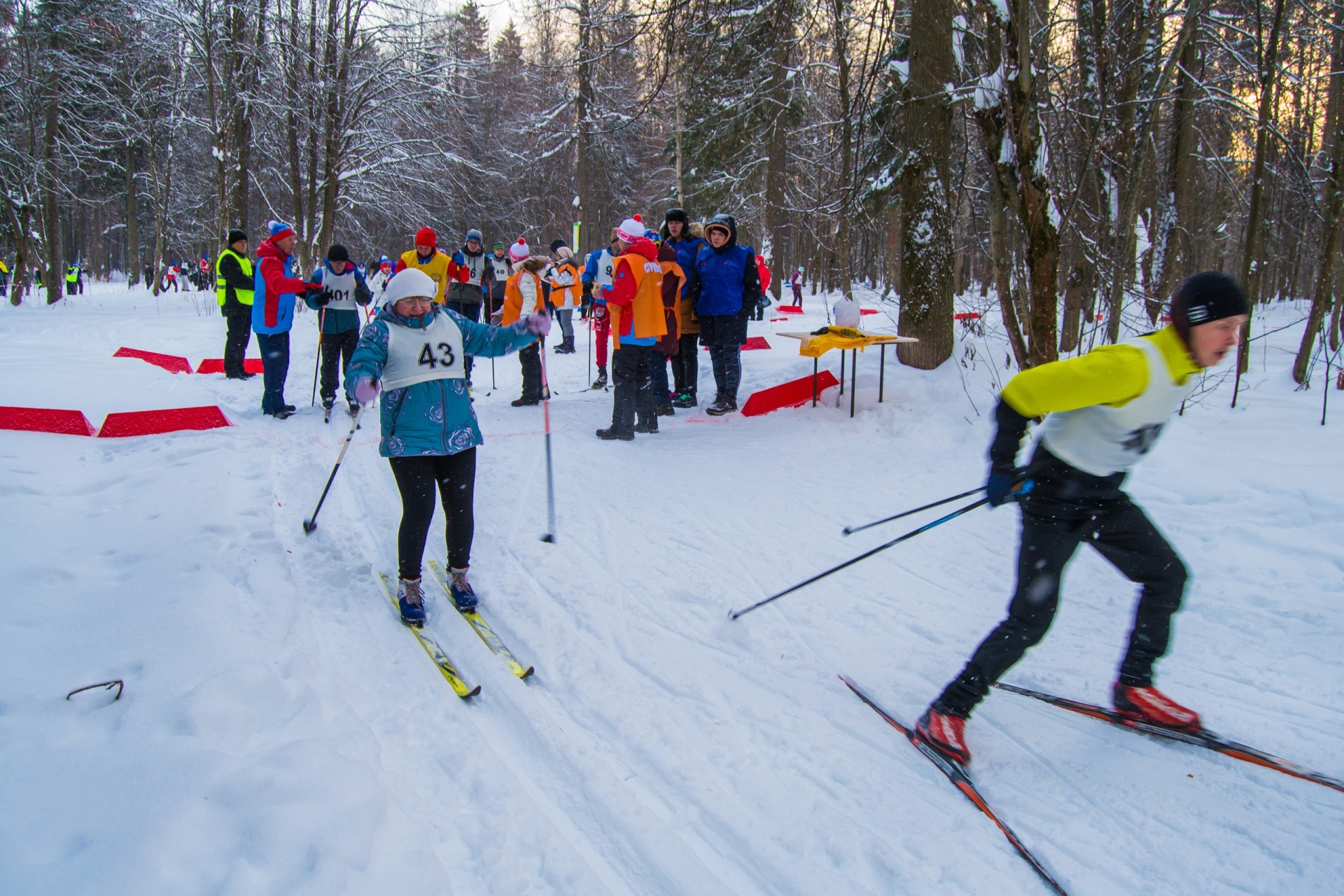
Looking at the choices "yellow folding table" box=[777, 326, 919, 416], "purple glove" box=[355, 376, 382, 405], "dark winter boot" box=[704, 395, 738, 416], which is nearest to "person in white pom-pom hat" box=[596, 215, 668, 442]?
"dark winter boot" box=[704, 395, 738, 416]

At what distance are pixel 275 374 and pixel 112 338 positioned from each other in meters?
9.12

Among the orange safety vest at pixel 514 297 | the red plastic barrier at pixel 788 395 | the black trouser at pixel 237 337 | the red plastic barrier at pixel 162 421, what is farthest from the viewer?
the black trouser at pixel 237 337

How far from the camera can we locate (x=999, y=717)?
300cm

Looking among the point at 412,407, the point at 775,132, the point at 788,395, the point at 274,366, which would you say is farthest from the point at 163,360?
the point at 775,132

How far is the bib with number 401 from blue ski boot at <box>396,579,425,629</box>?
1.02 metres

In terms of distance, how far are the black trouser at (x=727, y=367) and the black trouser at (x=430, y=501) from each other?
467 cm

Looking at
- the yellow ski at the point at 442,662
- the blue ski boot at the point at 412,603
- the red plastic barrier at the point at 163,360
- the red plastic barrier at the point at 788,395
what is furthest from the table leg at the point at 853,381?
the red plastic barrier at the point at 163,360

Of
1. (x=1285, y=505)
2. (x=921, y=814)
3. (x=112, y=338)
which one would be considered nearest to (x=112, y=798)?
(x=921, y=814)

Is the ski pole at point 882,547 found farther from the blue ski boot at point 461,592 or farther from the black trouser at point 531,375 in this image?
the black trouser at point 531,375

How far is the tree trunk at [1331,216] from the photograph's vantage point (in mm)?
6867

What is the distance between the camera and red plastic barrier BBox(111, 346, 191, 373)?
10.4 metres

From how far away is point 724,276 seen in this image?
7777 millimetres

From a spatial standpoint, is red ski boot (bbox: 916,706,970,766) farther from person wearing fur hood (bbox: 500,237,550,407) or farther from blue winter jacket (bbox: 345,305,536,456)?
person wearing fur hood (bbox: 500,237,550,407)

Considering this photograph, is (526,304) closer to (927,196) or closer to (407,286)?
(927,196)
